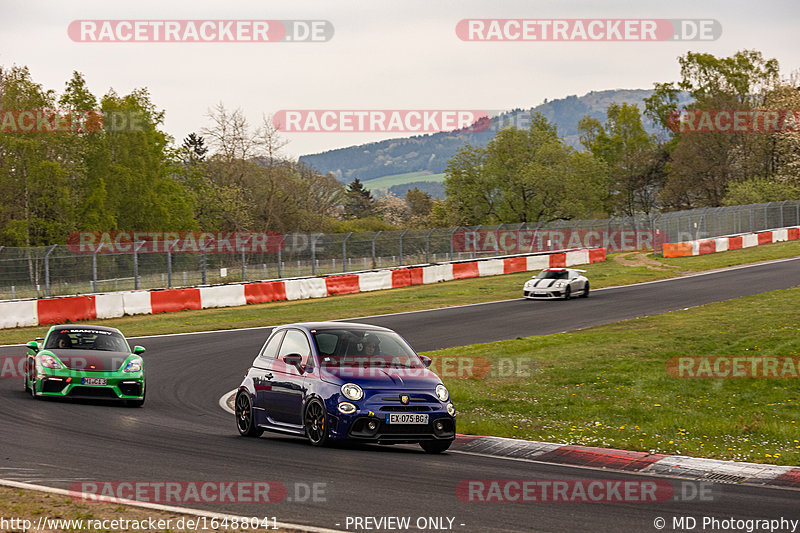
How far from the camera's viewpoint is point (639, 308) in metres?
28.3

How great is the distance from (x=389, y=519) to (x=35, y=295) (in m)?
26.8

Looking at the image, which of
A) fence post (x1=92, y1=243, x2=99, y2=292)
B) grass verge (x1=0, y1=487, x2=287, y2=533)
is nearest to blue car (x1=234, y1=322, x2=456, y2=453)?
A: grass verge (x1=0, y1=487, x2=287, y2=533)

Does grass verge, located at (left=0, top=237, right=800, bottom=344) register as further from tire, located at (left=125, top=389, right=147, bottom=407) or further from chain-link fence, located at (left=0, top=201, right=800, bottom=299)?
tire, located at (left=125, top=389, right=147, bottom=407)

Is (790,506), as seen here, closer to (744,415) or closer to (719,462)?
(719,462)

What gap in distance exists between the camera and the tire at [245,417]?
1159cm

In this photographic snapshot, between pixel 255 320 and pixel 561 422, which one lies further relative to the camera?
pixel 255 320

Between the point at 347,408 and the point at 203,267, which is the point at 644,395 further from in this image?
the point at 203,267

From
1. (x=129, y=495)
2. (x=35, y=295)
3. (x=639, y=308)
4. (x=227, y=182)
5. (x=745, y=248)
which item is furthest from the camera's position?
(x=227, y=182)

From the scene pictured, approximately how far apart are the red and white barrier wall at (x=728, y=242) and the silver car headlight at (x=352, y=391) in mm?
42492

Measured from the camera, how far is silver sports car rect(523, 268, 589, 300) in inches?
1308

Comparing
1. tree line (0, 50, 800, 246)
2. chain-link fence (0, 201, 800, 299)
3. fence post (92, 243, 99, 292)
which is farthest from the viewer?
tree line (0, 50, 800, 246)

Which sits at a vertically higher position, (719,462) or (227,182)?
(227,182)

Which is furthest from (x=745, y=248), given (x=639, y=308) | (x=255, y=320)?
(x=255, y=320)

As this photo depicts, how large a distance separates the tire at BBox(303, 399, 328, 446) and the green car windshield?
5.89 metres
